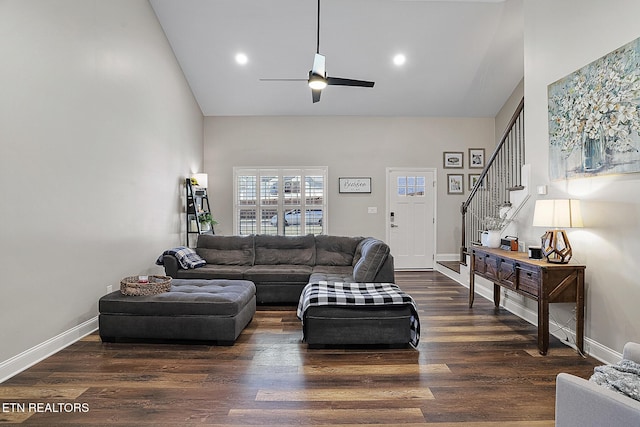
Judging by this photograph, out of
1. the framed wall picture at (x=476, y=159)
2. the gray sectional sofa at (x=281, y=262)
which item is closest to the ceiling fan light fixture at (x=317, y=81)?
the gray sectional sofa at (x=281, y=262)

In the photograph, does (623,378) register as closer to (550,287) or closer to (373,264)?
(550,287)

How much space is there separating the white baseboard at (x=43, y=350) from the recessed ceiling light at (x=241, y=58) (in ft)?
14.3

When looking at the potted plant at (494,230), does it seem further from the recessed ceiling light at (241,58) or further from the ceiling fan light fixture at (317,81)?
the recessed ceiling light at (241,58)

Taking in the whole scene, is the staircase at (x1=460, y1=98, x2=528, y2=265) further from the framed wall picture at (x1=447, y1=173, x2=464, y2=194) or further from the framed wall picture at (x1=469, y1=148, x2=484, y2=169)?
the framed wall picture at (x1=469, y1=148, x2=484, y2=169)

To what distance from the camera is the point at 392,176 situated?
7594 millimetres

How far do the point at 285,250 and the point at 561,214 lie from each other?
347cm

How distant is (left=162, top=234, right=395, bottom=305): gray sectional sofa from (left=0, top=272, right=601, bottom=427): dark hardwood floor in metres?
1.05

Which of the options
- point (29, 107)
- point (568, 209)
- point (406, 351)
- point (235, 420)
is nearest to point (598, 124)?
point (568, 209)

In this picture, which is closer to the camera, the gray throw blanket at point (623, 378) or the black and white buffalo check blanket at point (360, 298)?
the gray throw blanket at point (623, 378)

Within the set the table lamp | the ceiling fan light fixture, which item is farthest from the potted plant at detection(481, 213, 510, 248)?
the ceiling fan light fixture

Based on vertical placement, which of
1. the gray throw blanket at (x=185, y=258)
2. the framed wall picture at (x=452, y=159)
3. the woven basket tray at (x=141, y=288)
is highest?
the framed wall picture at (x=452, y=159)

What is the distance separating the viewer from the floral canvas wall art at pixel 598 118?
276 cm

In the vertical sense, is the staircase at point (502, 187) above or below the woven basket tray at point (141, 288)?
above

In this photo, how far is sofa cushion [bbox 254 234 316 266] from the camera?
17.7ft
